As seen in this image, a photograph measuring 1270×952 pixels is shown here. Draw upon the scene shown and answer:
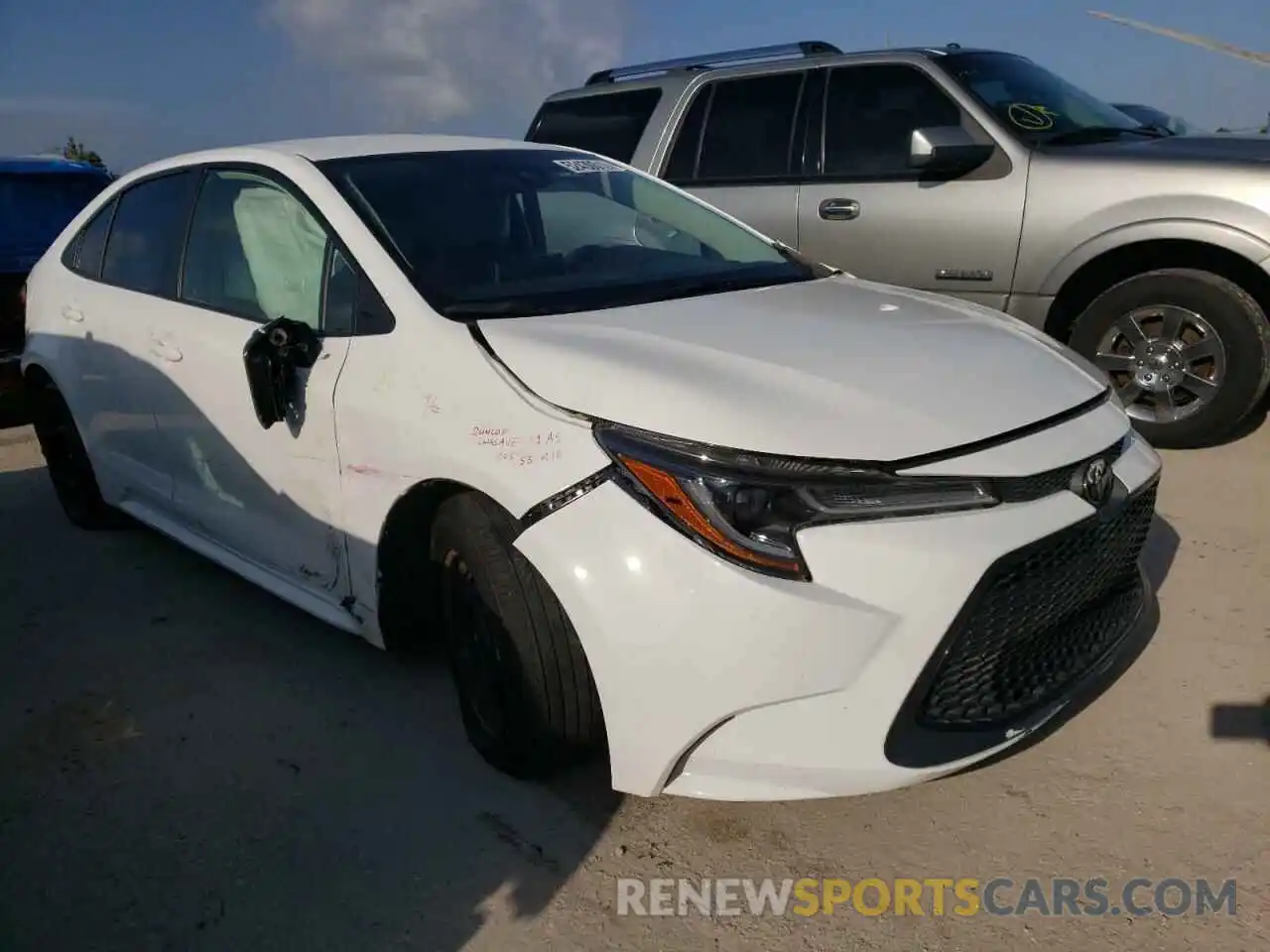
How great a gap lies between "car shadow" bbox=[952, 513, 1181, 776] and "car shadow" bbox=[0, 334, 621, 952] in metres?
0.97

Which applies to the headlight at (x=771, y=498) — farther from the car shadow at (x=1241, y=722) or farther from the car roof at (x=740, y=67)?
the car roof at (x=740, y=67)

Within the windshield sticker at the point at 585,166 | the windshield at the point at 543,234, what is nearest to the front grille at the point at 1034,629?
the windshield at the point at 543,234

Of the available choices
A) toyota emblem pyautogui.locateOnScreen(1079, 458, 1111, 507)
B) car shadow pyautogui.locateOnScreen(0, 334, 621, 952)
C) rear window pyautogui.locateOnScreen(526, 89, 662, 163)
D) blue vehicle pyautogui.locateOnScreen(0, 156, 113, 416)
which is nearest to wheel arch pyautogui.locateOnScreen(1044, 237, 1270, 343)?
rear window pyautogui.locateOnScreen(526, 89, 662, 163)

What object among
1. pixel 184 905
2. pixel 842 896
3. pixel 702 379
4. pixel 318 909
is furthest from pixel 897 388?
pixel 184 905

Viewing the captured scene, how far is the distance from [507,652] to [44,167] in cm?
633

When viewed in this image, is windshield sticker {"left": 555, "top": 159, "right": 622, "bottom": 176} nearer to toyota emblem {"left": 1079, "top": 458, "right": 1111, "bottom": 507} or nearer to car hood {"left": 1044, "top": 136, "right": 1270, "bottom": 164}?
toyota emblem {"left": 1079, "top": 458, "right": 1111, "bottom": 507}

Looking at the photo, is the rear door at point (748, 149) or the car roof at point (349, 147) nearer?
the car roof at point (349, 147)

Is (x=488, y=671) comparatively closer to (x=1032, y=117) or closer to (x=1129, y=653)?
(x=1129, y=653)

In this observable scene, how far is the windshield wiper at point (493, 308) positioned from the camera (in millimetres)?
2621

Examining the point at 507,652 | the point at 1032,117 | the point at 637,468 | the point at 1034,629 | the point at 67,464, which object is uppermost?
the point at 1032,117

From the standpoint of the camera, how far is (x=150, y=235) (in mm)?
3830

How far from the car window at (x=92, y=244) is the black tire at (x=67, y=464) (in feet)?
1.88

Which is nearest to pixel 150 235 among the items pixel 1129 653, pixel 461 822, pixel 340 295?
pixel 340 295

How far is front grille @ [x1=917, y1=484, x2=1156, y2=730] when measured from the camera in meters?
2.06
